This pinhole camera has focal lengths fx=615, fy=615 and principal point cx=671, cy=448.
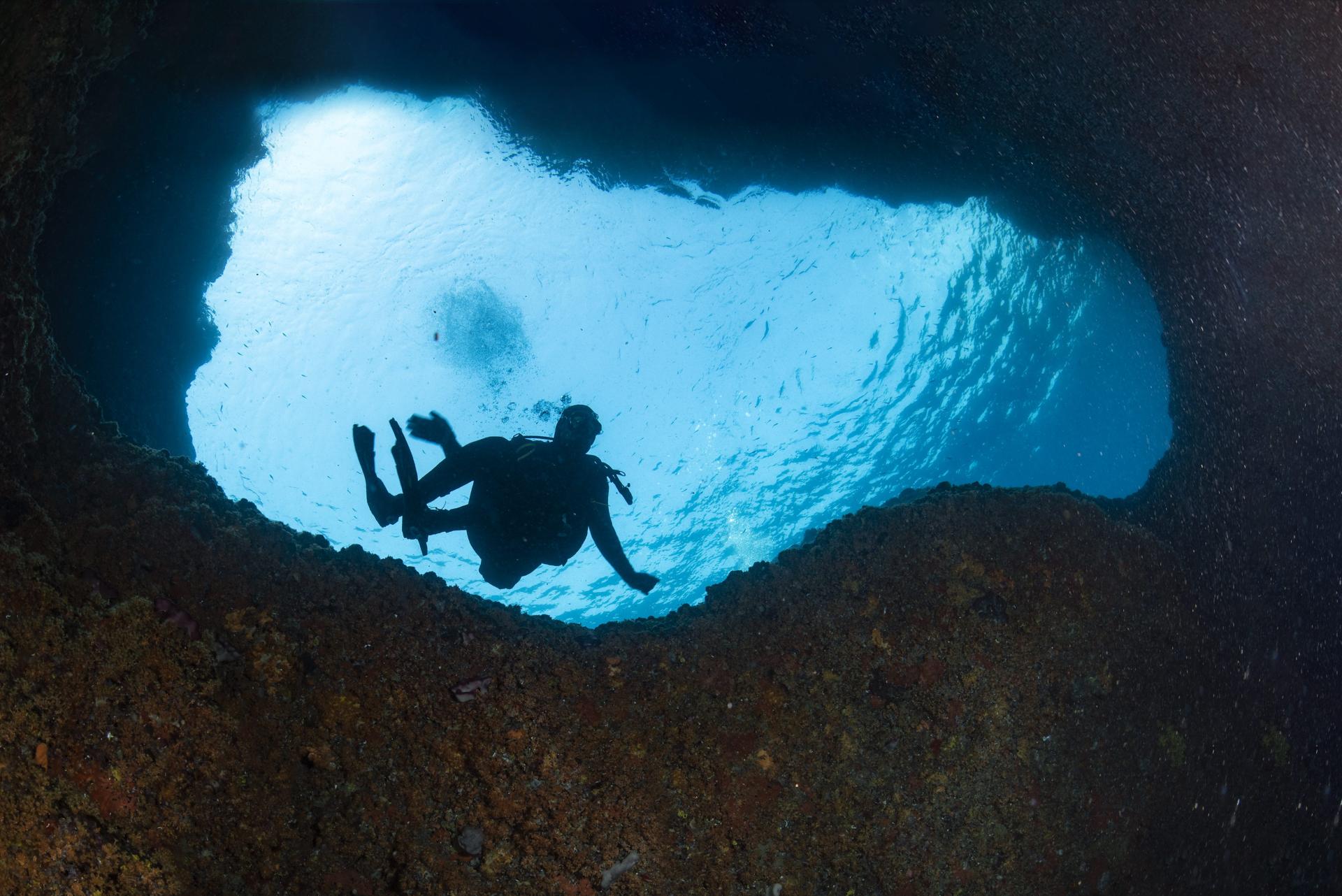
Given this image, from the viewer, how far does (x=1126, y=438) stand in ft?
94.7

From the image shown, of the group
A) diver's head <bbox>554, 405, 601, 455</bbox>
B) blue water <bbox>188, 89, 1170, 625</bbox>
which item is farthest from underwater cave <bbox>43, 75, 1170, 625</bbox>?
diver's head <bbox>554, 405, 601, 455</bbox>

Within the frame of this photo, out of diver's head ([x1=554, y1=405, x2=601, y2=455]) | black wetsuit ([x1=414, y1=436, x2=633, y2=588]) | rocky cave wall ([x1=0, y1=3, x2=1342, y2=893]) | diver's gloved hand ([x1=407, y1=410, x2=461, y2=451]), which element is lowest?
rocky cave wall ([x1=0, y1=3, x2=1342, y2=893])

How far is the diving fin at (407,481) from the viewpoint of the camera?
477 cm

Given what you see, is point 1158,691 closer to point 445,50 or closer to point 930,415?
point 445,50

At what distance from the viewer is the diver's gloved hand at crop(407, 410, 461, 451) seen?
5.20 meters

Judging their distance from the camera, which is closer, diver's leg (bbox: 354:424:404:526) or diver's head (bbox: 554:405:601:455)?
diver's leg (bbox: 354:424:404:526)

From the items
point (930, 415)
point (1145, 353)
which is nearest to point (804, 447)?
point (930, 415)

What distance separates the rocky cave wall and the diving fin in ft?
7.85

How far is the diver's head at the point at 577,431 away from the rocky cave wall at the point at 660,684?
4113 mm

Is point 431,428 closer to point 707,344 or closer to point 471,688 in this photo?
point 471,688

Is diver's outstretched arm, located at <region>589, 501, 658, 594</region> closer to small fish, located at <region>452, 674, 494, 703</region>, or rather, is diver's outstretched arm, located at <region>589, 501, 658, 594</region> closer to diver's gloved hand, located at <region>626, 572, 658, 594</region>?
diver's gloved hand, located at <region>626, 572, 658, 594</region>

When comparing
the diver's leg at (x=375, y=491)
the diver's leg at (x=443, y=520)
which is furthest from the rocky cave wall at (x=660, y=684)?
the diver's leg at (x=443, y=520)

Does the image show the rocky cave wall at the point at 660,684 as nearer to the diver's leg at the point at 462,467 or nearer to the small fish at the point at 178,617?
the small fish at the point at 178,617

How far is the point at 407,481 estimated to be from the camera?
4977 mm
